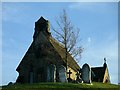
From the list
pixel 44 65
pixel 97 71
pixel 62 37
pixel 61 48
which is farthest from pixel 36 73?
pixel 97 71

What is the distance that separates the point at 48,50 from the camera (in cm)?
5106

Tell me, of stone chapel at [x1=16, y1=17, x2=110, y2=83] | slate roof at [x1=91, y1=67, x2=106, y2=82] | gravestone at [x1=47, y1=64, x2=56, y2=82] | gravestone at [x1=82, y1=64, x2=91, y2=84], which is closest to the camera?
gravestone at [x1=47, y1=64, x2=56, y2=82]

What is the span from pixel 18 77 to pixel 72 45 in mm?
13447

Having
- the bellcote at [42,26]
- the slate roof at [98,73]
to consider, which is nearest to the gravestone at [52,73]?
the bellcote at [42,26]

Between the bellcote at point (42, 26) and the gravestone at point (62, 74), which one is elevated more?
the bellcote at point (42, 26)

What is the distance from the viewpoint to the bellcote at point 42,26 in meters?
52.3

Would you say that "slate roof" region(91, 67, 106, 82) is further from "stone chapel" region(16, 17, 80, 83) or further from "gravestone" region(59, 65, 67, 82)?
"gravestone" region(59, 65, 67, 82)

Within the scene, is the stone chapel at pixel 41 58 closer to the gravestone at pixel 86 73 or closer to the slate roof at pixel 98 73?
the slate roof at pixel 98 73

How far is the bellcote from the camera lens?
52.3m

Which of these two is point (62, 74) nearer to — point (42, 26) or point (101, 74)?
point (42, 26)

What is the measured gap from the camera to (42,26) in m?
52.6

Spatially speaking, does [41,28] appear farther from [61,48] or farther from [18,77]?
[18,77]

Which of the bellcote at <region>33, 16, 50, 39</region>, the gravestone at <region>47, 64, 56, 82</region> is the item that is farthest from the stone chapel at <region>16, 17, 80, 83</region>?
the gravestone at <region>47, 64, 56, 82</region>

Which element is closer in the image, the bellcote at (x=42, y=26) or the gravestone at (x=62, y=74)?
the gravestone at (x=62, y=74)
